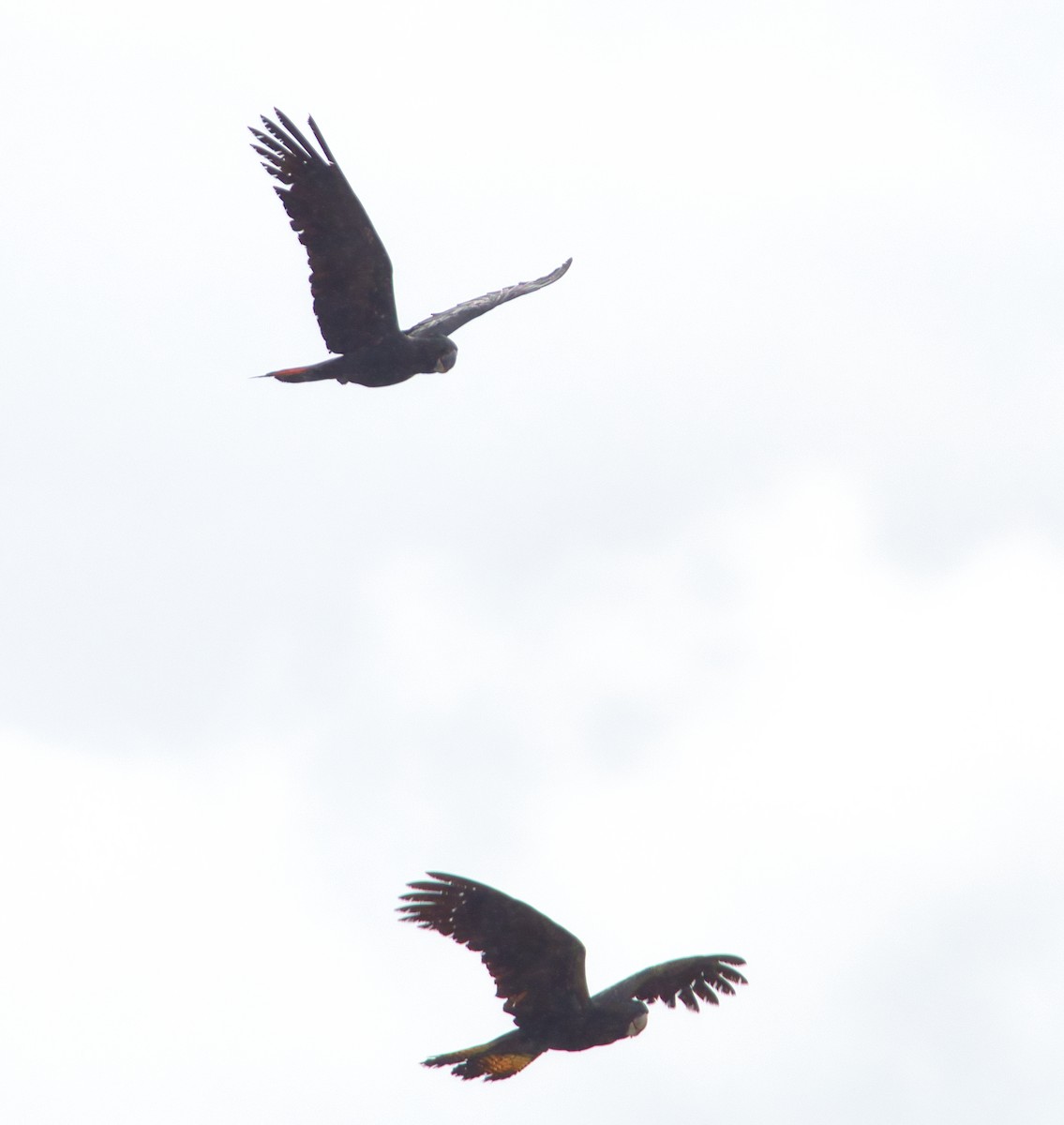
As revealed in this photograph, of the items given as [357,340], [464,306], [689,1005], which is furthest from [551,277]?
[689,1005]

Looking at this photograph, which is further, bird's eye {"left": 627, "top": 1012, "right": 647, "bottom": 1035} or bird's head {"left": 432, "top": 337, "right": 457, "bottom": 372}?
bird's head {"left": 432, "top": 337, "right": 457, "bottom": 372}

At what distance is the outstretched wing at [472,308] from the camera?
22900 mm

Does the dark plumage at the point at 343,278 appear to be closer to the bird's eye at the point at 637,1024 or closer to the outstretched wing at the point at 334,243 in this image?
the outstretched wing at the point at 334,243

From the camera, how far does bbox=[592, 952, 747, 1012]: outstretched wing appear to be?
18.1 meters

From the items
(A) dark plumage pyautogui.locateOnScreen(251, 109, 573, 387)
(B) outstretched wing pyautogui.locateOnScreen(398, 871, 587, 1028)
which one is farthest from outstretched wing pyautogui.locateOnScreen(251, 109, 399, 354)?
(B) outstretched wing pyautogui.locateOnScreen(398, 871, 587, 1028)

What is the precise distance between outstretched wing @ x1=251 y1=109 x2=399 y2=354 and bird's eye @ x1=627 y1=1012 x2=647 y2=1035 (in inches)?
286

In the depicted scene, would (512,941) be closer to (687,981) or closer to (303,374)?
(687,981)

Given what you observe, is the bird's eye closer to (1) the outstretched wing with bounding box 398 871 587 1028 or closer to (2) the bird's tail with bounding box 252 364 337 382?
(1) the outstretched wing with bounding box 398 871 587 1028

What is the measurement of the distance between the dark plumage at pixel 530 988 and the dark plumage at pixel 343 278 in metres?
6.15

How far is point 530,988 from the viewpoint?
17.5 metres

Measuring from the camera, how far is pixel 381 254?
20.4 meters

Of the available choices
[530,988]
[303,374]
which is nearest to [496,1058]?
[530,988]

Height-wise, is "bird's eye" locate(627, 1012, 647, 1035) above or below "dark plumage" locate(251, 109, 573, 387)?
below

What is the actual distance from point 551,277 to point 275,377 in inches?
222
